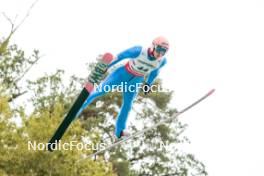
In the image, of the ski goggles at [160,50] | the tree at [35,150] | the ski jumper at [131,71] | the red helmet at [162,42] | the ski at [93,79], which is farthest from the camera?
the tree at [35,150]

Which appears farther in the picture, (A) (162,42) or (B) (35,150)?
(B) (35,150)

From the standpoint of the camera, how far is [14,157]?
571 inches

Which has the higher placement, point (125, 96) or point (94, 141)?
point (94, 141)

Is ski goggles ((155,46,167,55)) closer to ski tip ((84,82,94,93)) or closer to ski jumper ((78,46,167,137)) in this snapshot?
ski jumper ((78,46,167,137))

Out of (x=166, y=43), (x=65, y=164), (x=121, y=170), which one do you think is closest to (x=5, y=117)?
(x=65, y=164)

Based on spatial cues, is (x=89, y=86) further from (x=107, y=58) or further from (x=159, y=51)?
(x=159, y=51)

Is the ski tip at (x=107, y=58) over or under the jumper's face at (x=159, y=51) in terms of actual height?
under

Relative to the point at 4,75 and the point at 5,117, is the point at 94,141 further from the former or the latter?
the point at 4,75

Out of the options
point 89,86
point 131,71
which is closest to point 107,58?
point 89,86

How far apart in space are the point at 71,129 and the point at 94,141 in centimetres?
112

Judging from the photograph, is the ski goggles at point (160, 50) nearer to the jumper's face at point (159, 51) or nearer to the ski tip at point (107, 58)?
the jumper's face at point (159, 51)

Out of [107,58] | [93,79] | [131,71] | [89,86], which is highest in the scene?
[131,71]

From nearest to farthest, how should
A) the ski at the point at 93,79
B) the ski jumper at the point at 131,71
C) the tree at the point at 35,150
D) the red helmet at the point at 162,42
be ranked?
the ski at the point at 93,79
the red helmet at the point at 162,42
the ski jumper at the point at 131,71
the tree at the point at 35,150

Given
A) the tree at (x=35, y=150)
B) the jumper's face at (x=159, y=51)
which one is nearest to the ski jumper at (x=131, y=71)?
the jumper's face at (x=159, y=51)
